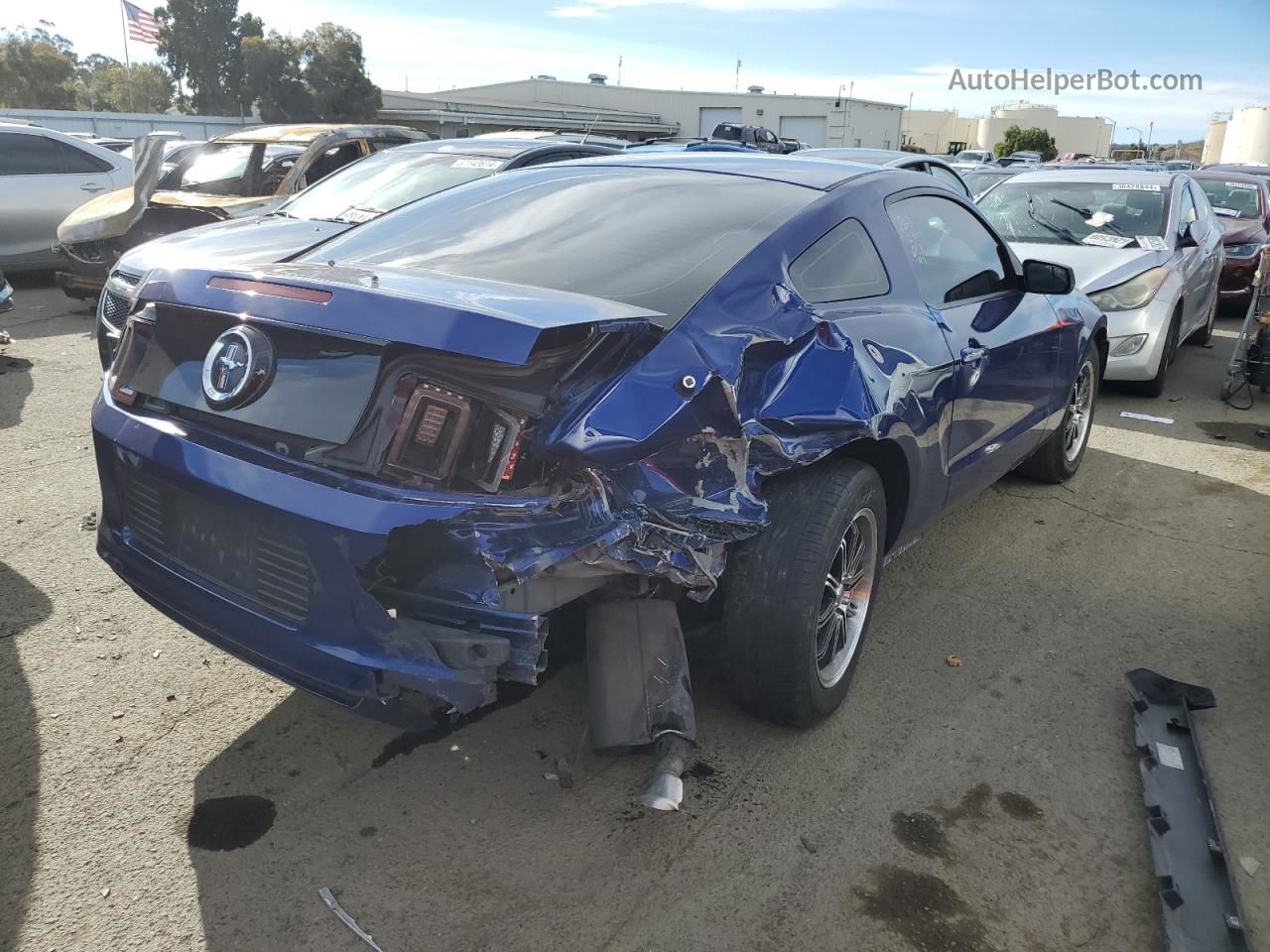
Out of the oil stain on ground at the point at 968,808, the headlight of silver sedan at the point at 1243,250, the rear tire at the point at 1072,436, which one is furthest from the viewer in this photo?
the headlight of silver sedan at the point at 1243,250

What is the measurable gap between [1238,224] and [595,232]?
11519 millimetres

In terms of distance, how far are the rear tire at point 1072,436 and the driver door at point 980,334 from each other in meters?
0.72

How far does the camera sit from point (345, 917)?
231cm

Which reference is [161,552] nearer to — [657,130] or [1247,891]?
[1247,891]

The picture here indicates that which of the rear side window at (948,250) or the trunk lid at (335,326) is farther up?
the rear side window at (948,250)

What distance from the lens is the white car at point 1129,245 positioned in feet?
24.1

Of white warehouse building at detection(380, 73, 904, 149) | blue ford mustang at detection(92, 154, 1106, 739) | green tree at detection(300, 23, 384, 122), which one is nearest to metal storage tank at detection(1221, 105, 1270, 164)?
white warehouse building at detection(380, 73, 904, 149)

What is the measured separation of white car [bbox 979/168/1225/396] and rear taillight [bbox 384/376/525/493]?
641cm

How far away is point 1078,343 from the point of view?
4.98m

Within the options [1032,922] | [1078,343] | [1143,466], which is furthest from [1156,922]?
[1143,466]

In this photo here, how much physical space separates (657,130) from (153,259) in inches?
2033

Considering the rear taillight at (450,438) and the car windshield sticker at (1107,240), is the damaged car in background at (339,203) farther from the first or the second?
the car windshield sticker at (1107,240)

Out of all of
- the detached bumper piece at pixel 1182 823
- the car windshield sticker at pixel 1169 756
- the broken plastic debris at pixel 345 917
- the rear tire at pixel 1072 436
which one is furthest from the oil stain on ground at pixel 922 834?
the rear tire at pixel 1072 436

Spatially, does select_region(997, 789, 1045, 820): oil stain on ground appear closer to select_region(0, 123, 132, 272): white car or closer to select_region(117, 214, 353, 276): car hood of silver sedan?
select_region(117, 214, 353, 276): car hood of silver sedan
